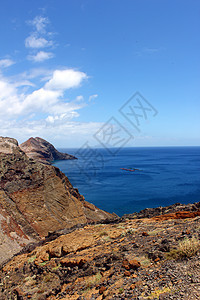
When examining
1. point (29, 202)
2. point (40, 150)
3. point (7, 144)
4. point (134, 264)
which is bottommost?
point (29, 202)

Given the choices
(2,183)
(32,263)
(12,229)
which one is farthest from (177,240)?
(2,183)

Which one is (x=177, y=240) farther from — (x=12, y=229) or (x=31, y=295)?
(x=12, y=229)

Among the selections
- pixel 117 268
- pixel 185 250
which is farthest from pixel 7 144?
pixel 185 250

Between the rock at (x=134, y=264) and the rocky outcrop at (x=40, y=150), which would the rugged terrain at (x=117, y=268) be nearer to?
the rock at (x=134, y=264)

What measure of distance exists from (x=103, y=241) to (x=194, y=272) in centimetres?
541

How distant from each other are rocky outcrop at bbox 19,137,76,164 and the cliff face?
297 feet

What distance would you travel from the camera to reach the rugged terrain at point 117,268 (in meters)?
5.54

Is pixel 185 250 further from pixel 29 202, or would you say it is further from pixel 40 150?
pixel 40 150

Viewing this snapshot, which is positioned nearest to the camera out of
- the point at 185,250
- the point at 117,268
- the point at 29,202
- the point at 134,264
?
the point at 185,250

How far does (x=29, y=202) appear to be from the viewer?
75.4ft

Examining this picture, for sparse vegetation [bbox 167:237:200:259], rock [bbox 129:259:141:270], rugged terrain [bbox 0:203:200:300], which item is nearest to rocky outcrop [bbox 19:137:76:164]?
rugged terrain [bbox 0:203:200:300]

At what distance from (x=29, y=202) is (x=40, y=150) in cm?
10981

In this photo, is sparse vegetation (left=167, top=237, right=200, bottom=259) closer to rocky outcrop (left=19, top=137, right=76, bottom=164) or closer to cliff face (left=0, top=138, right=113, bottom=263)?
cliff face (left=0, top=138, right=113, bottom=263)

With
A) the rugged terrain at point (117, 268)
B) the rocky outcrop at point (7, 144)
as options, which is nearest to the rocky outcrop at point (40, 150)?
the rocky outcrop at point (7, 144)
